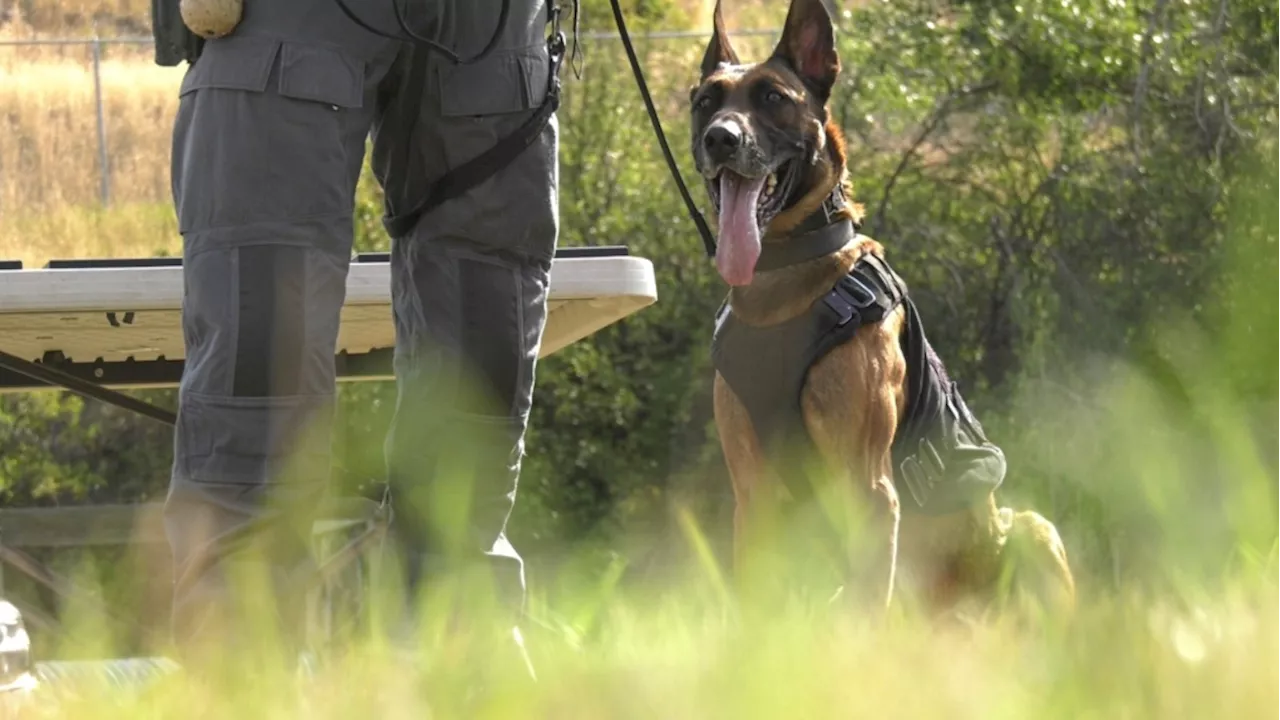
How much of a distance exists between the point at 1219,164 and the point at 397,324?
201 inches

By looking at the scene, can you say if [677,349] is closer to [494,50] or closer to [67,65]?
[494,50]

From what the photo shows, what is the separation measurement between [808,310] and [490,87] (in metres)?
1.34

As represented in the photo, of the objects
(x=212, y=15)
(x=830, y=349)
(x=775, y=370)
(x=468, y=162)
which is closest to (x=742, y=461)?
(x=775, y=370)

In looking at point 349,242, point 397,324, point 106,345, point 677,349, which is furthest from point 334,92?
point 677,349

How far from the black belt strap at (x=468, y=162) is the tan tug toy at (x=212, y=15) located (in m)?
0.30

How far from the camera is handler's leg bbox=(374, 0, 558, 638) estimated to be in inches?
A: 111

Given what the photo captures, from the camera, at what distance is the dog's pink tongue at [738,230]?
399 cm

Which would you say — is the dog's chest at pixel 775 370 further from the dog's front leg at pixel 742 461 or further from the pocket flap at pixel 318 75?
the pocket flap at pixel 318 75

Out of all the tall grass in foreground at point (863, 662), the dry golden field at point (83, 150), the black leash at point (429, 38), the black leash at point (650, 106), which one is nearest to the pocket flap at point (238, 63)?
the black leash at point (429, 38)

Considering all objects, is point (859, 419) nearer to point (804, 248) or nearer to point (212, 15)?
point (804, 248)

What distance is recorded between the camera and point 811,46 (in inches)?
163

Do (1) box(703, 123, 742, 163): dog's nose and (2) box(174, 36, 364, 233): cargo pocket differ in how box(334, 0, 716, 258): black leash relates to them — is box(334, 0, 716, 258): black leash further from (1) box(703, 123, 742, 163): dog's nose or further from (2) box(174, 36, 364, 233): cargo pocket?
(1) box(703, 123, 742, 163): dog's nose

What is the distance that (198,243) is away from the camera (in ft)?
8.56

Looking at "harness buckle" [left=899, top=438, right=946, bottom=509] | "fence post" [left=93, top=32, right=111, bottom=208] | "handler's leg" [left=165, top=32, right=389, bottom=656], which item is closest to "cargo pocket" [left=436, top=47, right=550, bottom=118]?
"handler's leg" [left=165, top=32, right=389, bottom=656]
